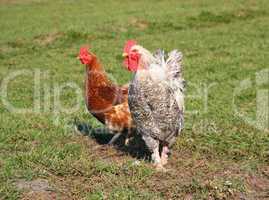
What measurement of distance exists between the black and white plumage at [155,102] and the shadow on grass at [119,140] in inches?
21.7

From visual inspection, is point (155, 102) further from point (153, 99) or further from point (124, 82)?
point (124, 82)

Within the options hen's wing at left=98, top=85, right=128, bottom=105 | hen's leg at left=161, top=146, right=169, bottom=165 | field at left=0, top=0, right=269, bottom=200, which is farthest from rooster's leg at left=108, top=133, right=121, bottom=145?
hen's leg at left=161, top=146, right=169, bottom=165

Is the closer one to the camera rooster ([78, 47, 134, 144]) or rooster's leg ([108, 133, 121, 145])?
rooster ([78, 47, 134, 144])

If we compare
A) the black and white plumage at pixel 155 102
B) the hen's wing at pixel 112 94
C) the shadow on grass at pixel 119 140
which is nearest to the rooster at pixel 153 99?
the black and white plumage at pixel 155 102

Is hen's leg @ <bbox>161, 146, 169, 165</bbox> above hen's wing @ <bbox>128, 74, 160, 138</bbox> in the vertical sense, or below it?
below

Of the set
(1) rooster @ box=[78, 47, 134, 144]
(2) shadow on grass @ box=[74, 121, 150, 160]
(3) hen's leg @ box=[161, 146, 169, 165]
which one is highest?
(1) rooster @ box=[78, 47, 134, 144]

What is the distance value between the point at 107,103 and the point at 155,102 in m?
1.37

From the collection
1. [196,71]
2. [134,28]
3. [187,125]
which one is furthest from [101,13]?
[187,125]

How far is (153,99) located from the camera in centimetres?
557

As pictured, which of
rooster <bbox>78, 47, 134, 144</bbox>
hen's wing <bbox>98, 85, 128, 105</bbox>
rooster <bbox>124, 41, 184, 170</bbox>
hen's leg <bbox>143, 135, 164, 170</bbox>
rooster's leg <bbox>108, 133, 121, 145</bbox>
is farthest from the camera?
rooster's leg <bbox>108, 133, 121, 145</bbox>

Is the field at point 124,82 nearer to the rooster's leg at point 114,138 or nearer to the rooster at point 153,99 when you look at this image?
the rooster's leg at point 114,138

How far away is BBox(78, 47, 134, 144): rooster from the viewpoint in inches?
266

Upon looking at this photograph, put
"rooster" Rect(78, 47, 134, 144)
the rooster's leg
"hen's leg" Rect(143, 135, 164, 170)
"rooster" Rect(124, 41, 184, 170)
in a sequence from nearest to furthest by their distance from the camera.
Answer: "rooster" Rect(124, 41, 184, 170), "hen's leg" Rect(143, 135, 164, 170), "rooster" Rect(78, 47, 134, 144), the rooster's leg

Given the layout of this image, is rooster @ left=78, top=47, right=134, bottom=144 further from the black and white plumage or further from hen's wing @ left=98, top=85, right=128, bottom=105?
the black and white plumage
